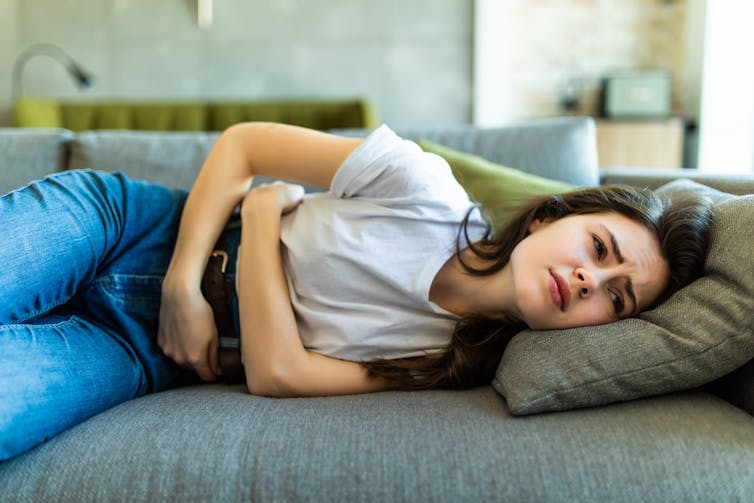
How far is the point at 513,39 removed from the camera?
4.77 meters

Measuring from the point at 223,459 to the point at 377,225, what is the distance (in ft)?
1.83

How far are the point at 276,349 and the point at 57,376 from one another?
36 centimetres

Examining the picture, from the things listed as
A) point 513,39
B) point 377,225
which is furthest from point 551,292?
point 513,39

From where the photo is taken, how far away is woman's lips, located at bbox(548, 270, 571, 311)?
120cm

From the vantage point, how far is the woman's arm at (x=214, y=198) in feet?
4.40

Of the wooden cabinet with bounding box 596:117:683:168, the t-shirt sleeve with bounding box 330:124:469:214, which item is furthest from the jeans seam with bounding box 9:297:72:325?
the wooden cabinet with bounding box 596:117:683:168

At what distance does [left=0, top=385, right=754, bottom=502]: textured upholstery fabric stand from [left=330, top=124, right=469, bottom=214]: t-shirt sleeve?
45cm

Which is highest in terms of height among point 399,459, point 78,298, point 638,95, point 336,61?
point 336,61

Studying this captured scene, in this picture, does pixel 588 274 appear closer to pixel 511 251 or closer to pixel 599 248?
pixel 599 248

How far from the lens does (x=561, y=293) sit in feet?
3.96

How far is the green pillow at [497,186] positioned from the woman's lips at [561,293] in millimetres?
365

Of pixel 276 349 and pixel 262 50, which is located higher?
pixel 262 50

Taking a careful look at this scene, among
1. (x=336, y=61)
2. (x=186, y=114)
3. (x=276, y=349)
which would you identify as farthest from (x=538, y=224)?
(x=336, y=61)

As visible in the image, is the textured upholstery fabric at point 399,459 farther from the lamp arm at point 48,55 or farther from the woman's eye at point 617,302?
the lamp arm at point 48,55
